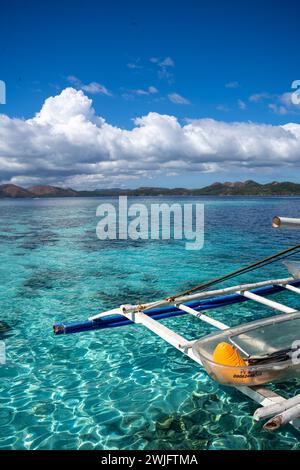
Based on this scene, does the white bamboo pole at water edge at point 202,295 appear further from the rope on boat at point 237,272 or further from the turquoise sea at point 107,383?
the turquoise sea at point 107,383

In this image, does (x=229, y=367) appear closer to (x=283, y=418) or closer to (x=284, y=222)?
(x=283, y=418)

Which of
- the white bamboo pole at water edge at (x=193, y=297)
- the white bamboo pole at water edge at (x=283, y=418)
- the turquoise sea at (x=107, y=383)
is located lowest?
the turquoise sea at (x=107, y=383)

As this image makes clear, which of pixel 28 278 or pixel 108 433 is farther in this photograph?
pixel 28 278

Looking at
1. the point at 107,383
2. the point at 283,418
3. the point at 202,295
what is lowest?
the point at 107,383

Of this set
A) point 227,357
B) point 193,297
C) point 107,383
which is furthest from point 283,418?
point 193,297

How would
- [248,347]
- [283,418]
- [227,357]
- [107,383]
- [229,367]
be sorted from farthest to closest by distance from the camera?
[107,383]
[248,347]
[227,357]
[229,367]
[283,418]

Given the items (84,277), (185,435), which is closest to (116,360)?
(185,435)

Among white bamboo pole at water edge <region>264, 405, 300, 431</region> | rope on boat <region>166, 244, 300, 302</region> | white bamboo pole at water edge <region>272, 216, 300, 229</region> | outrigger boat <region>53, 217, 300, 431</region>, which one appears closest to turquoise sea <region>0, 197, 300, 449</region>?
outrigger boat <region>53, 217, 300, 431</region>

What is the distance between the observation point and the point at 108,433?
19.1ft

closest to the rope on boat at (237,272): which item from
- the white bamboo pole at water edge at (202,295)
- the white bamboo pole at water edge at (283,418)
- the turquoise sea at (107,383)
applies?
the white bamboo pole at water edge at (202,295)

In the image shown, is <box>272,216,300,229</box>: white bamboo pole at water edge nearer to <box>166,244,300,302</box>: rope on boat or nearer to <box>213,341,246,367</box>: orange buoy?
<box>166,244,300,302</box>: rope on boat
